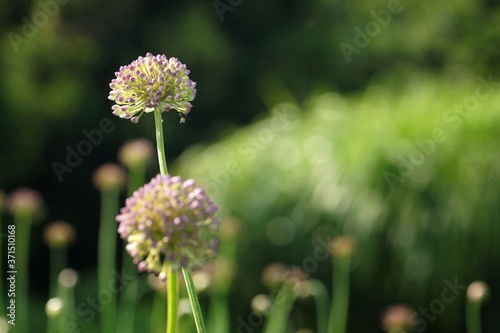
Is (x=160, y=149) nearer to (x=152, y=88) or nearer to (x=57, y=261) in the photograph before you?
(x=152, y=88)

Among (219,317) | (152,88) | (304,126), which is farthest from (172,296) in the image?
(304,126)

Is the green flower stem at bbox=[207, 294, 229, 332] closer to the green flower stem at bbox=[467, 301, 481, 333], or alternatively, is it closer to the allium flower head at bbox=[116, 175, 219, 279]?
the green flower stem at bbox=[467, 301, 481, 333]

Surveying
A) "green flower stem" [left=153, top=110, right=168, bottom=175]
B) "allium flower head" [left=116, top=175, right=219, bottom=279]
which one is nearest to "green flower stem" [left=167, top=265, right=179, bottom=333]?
"allium flower head" [left=116, top=175, right=219, bottom=279]

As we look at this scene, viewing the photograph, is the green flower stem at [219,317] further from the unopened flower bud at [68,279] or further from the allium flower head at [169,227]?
the allium flower head at [169,227]

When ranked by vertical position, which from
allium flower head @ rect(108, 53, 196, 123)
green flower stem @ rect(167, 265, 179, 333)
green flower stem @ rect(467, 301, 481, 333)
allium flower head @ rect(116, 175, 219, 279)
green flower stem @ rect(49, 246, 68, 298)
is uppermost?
green flower stem @ rect(49, 246, 68, 298)

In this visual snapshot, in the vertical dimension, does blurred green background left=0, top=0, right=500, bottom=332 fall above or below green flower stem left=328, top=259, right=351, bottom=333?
above
